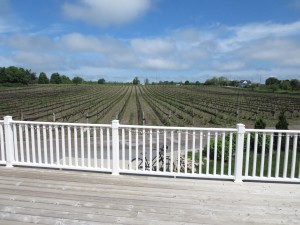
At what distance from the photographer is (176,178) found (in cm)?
438

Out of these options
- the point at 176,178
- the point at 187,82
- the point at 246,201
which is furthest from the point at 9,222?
the point at 187,82

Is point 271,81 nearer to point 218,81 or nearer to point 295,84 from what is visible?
point 295,84

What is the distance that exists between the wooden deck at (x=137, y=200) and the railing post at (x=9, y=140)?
0.42 m

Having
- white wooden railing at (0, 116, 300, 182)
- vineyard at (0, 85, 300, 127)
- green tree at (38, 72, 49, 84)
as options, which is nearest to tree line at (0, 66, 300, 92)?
green tree at (38, 72, 49, 84)

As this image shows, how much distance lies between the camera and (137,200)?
351 centimetres

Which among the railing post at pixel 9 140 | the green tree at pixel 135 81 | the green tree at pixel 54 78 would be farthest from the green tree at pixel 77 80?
the railing post at pixel 9 140

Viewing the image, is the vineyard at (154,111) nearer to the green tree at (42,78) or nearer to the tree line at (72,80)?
the tree line at (72,80)

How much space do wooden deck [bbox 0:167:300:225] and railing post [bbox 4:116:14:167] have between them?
0.42 meters

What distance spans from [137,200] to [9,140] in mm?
2783

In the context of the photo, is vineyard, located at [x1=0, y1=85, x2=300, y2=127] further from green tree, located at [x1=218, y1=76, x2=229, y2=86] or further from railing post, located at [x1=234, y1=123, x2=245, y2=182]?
green tree, located at [x1=218, y1=76, x2=229, y2=86]

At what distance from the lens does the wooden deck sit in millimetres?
3051

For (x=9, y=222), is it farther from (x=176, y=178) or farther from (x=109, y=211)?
(x=176, y=178)

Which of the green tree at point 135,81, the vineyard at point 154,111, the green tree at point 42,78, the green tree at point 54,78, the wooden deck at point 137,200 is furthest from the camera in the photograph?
the green tree at point 135,81

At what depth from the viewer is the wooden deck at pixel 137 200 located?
3051mm
